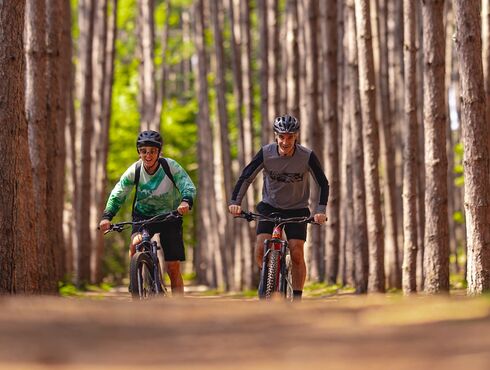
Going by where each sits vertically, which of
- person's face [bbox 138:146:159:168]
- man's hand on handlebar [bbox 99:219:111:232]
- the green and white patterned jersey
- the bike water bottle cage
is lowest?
the bike water bottle cage

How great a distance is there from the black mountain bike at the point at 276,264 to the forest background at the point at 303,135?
2359 millimetres

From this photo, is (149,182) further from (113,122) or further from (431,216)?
(113,122)

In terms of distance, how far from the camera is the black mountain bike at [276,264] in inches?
406

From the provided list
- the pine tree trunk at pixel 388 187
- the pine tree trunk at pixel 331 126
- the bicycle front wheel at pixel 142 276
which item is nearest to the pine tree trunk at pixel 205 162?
the pine tree trunk at pixel 388 187

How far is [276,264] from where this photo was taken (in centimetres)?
1032

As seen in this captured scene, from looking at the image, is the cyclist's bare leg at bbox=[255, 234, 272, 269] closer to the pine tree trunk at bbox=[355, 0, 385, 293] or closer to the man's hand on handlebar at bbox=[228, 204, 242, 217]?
the man's hand on handlebar at bbox=[228, 204, 242, 217]

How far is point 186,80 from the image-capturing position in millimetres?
54469

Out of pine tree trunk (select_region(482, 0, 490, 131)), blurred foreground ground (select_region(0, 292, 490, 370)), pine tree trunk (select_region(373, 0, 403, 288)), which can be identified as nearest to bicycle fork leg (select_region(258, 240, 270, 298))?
blurred foreground ground (select_region(0, 292, 490, 370))

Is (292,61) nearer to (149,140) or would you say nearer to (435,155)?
(435,155)

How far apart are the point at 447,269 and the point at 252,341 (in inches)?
312

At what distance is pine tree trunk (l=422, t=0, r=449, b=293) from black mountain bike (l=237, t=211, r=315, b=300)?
10.1 ft

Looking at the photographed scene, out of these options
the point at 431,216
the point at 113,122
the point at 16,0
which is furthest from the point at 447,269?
the point at 113,122

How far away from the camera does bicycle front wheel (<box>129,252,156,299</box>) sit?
9.88 metres

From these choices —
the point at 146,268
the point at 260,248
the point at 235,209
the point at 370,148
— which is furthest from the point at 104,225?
the point at 370,148
